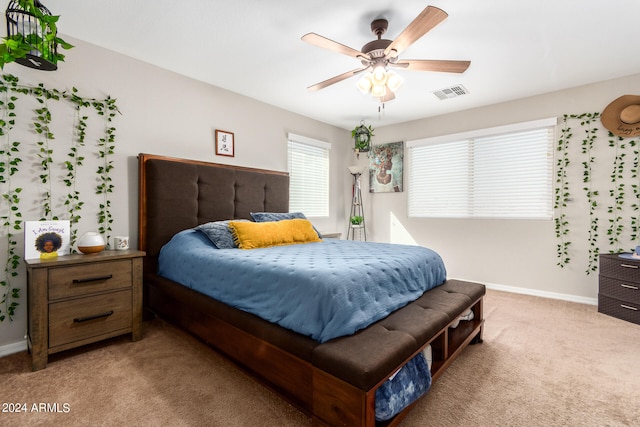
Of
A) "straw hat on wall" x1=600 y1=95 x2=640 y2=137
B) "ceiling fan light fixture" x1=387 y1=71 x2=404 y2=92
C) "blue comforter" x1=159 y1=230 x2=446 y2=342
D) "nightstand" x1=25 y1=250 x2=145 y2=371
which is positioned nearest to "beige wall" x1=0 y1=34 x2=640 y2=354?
"straw hat on wall" x1=600 y1=95 x2=640 y2=137

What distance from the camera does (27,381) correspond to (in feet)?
5.82

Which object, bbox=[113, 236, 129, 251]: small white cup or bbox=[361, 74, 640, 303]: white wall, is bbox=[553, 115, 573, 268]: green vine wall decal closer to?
bbox=[361, 74, 640, 303]: white wall

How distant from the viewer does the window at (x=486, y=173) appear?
3623 millimetres

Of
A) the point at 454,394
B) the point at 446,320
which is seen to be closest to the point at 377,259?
the point at 446,320

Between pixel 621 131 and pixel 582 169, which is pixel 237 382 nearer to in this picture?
pixel 582 169

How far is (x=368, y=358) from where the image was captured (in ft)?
3.92

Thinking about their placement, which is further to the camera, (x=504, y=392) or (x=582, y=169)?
(x=582, y=169)

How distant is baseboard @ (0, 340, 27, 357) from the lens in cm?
212

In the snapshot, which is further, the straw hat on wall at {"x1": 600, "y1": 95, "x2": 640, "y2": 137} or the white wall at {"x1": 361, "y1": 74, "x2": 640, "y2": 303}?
the white wall at {"x1": 361, "y1": 74, "x2": 640, "y2": 303}

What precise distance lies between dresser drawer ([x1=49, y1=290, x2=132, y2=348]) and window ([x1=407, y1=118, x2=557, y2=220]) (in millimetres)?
3917

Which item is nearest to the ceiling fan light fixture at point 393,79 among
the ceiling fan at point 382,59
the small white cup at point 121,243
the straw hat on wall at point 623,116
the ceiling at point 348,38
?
the ceiling fan at point 382,59

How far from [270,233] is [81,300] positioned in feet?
4.83

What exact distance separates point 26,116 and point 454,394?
3517 mm

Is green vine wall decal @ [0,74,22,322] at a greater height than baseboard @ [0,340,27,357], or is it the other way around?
green vine wall decal @ [0,74,22,322]
